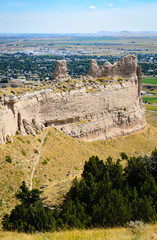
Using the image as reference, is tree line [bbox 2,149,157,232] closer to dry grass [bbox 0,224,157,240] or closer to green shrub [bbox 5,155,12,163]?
dry grass [bbox 0,224,157,240]

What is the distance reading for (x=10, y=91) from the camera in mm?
36875

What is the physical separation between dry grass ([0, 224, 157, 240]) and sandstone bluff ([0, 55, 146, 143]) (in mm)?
18024

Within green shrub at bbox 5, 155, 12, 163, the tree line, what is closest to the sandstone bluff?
green shrub at bbox 5, 155, 12, 163

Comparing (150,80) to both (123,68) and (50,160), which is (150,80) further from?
(50,160)

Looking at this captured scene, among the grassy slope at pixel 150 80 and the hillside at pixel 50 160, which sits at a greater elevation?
the hillside at pixel 50 160

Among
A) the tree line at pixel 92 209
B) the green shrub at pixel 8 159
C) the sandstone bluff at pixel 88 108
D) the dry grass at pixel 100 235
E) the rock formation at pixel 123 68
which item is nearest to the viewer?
the dry grass at pixel 100 235

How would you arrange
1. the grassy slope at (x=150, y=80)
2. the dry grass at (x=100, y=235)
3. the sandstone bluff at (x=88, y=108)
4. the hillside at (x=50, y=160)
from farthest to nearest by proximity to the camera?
the grassy slope at (x=150, y=80), the sandstone bluff at (x=88, y=108), the hillside at (x=50, y=160), the dry grass at (x=100, y=235)

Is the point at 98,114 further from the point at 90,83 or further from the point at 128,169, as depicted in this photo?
the point at 128,169

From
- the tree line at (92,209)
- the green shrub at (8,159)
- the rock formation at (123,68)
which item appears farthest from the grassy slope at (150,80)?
the tree line at (92,209)

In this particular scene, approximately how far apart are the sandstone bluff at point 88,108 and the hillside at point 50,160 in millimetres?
1439

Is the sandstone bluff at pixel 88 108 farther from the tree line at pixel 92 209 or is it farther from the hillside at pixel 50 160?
the tree line at pixel 92 209

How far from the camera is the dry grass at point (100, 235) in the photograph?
15203 mm

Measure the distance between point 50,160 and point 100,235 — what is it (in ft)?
66.6

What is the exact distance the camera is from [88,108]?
147 feet
